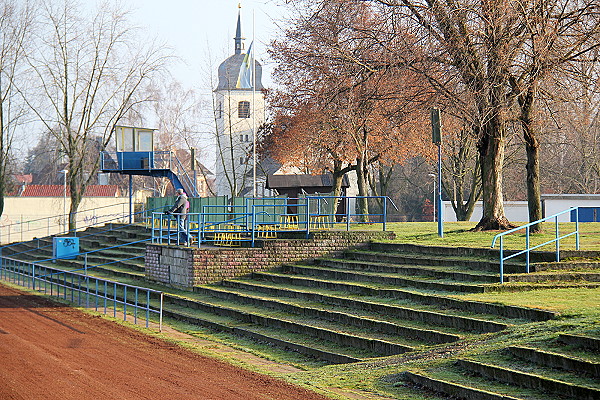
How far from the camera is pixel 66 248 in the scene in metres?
32.5

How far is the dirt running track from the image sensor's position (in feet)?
35.0

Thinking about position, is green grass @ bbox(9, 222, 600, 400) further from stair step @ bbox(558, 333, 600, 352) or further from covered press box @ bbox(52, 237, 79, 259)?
covered press box @ bbox(52, 237, 79, 259)

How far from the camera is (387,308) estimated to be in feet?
49.1

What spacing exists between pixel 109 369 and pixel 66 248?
830 inches

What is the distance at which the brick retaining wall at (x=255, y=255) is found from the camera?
2203 centimetres

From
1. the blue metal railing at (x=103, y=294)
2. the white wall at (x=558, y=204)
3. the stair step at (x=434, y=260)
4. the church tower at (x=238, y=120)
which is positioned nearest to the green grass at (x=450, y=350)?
the stair step at (x=434, y=260)

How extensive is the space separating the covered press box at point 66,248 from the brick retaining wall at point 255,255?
36.9 feet

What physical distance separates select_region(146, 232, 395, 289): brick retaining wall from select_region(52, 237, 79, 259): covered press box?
11.2m

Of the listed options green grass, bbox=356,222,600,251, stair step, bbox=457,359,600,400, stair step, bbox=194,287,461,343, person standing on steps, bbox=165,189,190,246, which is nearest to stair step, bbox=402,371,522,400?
stair step, bbox=457,359,600,400

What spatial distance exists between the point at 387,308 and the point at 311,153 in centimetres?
2468

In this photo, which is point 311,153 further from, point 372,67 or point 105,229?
point 372,67

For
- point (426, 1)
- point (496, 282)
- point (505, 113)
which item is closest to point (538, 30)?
point (505, 113)

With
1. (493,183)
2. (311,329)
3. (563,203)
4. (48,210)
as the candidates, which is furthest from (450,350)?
(48,210)

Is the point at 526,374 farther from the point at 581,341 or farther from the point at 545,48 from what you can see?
the point at 545,48
